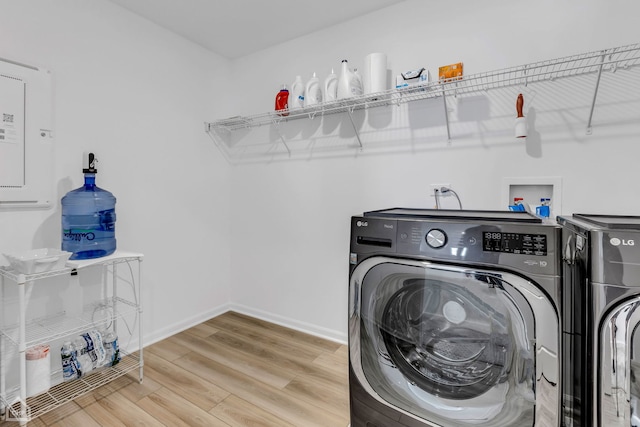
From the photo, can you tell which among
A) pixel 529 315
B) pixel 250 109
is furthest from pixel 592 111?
pixel 250 109

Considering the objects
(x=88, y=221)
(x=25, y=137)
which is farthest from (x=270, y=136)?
(x=25, y=137)

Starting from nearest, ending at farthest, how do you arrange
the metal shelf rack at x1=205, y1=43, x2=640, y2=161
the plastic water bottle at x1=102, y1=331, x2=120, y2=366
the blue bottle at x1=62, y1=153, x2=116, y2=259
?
the metal shelf rack at x1=205, y1=43, x2=640, y2=161 → the blue bottle at x1=62, y1=153, x2=116, y2=259 → the plastic water bottle at x1=102, y1=331, x2=120, y2=366

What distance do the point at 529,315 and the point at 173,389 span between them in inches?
69.5

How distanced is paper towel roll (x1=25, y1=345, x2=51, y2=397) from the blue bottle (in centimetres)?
47

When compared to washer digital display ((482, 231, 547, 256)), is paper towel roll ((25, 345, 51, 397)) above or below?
below

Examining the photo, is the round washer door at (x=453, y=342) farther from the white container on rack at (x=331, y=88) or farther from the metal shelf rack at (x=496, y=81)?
the white container on rack at (x=331, y=88)

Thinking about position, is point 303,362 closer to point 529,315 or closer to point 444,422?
point 444,422

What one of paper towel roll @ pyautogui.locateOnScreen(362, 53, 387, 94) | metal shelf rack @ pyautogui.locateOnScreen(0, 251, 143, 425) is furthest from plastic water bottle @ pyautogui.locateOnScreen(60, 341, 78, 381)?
paper towel roll @ pyautogui.locateOnScreen(362, 53, 387, 94)

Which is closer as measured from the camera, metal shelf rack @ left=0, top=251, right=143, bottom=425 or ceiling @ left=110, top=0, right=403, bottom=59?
metal shelf rack @ left=0, top=251, right=143, bottom=425

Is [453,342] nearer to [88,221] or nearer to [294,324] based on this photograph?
[294,324]

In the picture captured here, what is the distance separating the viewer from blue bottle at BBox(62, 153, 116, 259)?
169 cm

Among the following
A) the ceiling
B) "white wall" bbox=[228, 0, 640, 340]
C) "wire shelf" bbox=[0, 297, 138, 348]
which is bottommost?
"wire shelf" bbox=[0, 297, 138, 348]

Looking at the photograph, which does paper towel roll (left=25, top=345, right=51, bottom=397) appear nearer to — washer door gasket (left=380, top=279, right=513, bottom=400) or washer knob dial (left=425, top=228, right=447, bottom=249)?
washer door gasket (left=380, top=279, right=513, bottom=400)

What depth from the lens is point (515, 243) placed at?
3.10 ft
